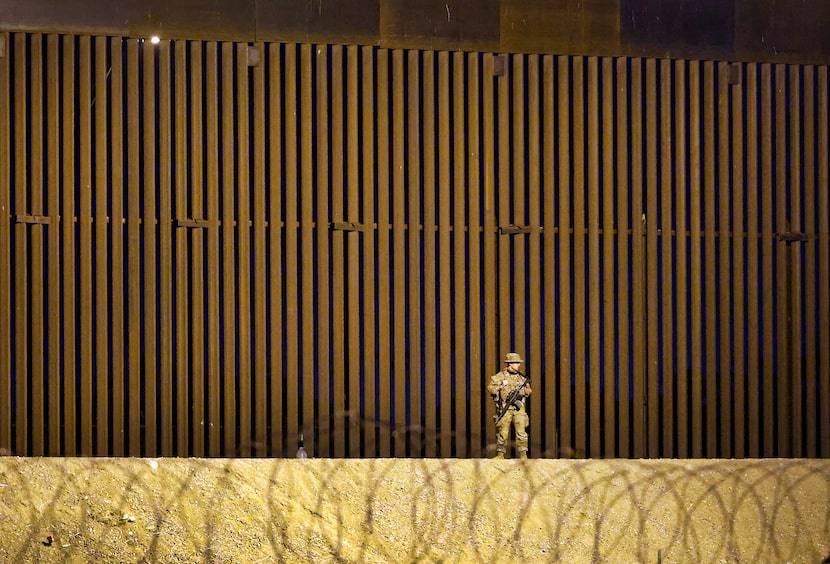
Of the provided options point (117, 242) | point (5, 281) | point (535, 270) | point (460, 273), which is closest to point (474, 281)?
point (460, 273)

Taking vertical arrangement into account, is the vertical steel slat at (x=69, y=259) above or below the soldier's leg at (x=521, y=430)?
above

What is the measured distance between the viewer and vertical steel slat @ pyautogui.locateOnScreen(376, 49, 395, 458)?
8.54 metres

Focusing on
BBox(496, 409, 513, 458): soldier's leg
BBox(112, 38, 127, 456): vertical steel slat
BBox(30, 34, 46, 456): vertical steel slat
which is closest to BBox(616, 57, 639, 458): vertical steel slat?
BBox(496, 409, 513, 458): soldier's leg

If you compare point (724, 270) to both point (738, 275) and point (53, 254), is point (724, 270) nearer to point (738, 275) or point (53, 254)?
point (738, 275)

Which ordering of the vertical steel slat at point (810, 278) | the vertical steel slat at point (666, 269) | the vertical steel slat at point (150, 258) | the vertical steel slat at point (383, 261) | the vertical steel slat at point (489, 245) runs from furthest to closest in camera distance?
1. the vertical steel slat at point (810, 278)
2. the vertical steel slat at point (666, 269)
3. the vertical steel slat at point (489, 245)
4. the vertical steel slat at point (383, 261)
5. the vertical steel slat at point (150, 258)

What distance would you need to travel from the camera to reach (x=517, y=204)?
8.69m

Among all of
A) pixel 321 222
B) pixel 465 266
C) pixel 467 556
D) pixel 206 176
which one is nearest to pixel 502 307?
pixel 465 266

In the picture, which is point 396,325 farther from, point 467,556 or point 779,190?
point 779,190

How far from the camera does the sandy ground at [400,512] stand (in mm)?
7219

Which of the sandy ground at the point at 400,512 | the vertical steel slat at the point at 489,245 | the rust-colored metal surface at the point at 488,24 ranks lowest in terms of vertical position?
the sandy ground at the point at 400,512

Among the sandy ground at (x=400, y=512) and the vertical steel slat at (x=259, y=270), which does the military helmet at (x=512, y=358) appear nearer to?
the sandy ground at (x=400, y=512)

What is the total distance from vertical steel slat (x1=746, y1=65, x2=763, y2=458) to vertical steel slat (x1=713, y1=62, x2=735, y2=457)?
18cm

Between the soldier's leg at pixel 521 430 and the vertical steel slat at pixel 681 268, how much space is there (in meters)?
1.57

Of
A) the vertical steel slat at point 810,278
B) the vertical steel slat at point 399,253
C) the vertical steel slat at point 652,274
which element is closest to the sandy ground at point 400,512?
the vertical steel slat at point 399,253
